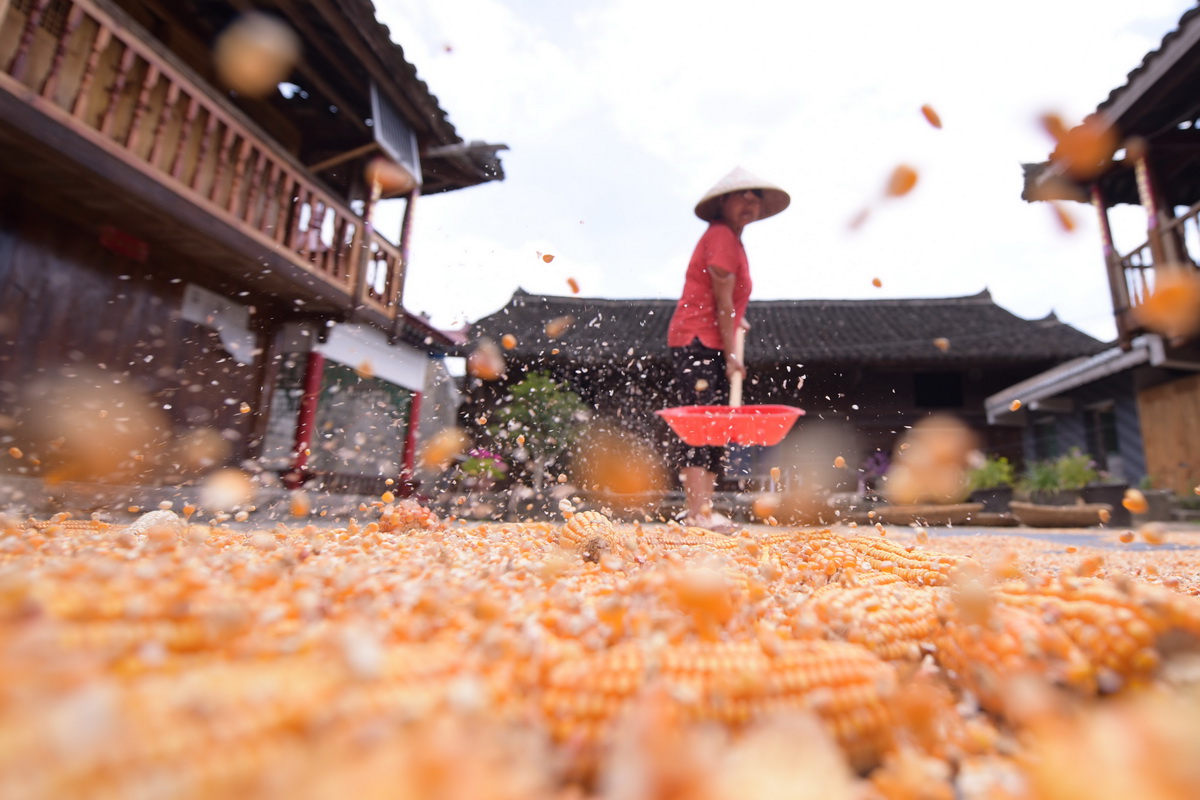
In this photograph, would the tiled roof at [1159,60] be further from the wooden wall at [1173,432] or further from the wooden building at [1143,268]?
the wooden wall at [1173,432]

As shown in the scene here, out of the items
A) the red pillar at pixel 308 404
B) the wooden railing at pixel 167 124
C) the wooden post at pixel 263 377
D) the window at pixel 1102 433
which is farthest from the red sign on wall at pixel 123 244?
the window at pixel 1102 433

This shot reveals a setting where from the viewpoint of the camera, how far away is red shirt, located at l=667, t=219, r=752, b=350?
392 cm

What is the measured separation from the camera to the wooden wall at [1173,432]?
349 inches

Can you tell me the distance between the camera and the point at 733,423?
3.20 metres

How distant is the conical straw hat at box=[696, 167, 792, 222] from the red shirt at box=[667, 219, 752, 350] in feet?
0.56

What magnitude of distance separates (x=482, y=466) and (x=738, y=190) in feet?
18.7

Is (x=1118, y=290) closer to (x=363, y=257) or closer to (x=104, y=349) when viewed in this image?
(x=363, y=257)

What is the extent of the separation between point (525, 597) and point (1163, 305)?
1026cm

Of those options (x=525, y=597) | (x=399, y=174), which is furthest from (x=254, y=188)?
(x=525, y=597)

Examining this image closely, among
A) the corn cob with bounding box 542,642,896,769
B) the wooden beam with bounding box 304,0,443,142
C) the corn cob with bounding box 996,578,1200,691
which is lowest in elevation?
the corn cob with bounding box 542,642,896,769

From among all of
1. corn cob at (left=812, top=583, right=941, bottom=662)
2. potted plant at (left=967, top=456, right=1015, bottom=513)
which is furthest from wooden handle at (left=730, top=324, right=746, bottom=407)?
potted plant at (left=967, top=456, right=1015, bottom=513)

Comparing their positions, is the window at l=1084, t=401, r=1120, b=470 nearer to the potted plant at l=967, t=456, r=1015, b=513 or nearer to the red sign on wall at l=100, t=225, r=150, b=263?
the potted plant at l=967, t=456, r=1015, b=513

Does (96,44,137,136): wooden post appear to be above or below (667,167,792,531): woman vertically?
above

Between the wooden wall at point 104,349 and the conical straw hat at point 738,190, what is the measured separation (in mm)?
4975
